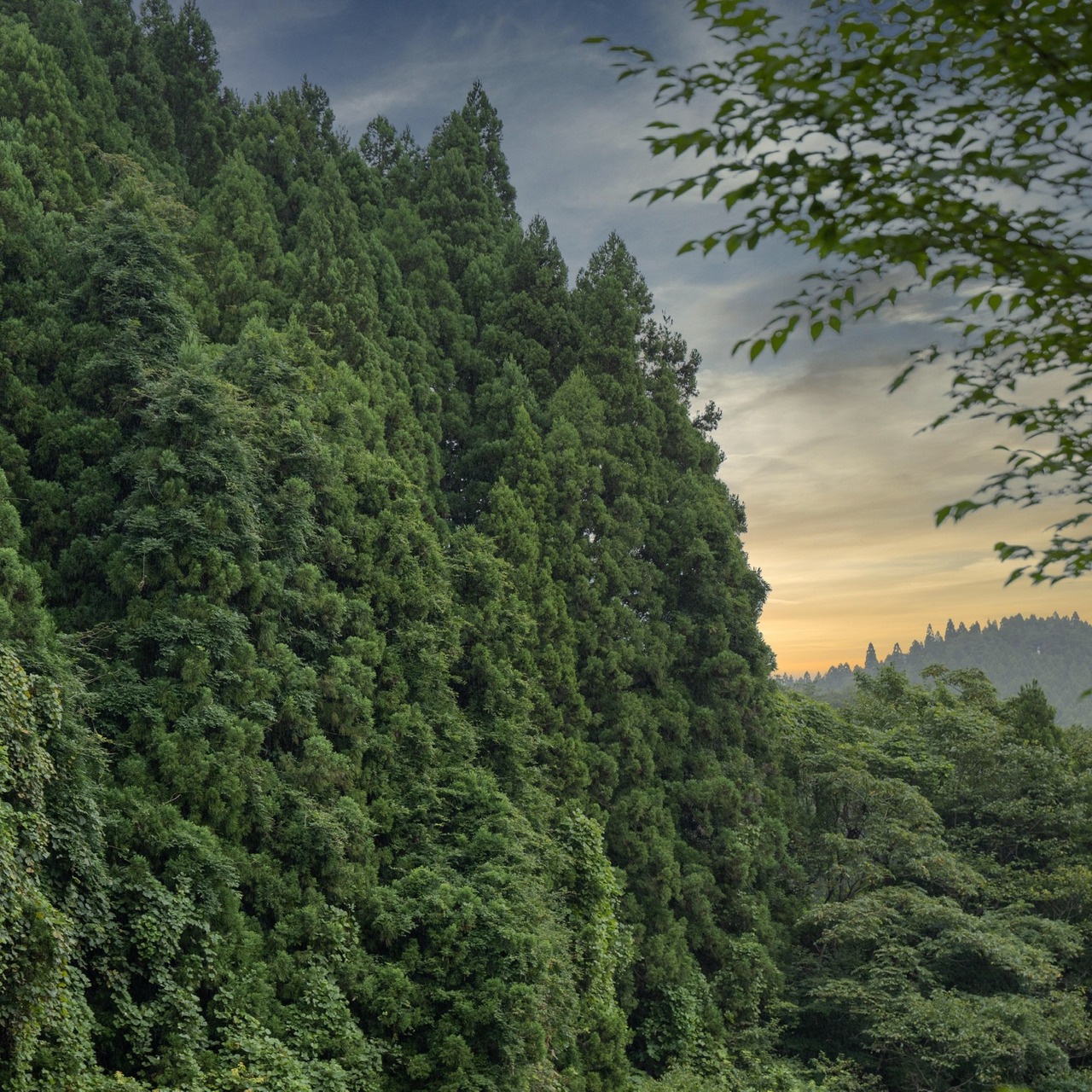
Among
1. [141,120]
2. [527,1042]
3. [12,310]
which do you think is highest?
[141,120]

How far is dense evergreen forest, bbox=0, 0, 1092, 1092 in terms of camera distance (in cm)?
880

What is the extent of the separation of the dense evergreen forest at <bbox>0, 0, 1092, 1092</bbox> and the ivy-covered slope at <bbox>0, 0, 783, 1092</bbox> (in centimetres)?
5

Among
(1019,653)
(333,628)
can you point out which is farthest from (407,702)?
(1019,653)

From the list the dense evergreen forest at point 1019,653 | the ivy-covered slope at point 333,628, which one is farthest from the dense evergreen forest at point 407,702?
the dense evergreen forest at point 1019,653

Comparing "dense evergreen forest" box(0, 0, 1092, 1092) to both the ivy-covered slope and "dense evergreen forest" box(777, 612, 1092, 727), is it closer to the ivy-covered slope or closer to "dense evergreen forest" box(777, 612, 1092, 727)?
the ivy-covered slope

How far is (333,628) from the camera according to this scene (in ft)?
38.6

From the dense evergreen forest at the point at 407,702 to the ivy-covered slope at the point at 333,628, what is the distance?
2.0 inches

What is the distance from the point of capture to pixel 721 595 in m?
17.4

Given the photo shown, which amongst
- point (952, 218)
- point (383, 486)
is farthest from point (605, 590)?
point (952, 218)

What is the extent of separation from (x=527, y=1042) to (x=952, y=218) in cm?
945

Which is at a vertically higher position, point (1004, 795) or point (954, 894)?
point (1004, 795)

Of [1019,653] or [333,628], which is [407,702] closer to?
[333,628]

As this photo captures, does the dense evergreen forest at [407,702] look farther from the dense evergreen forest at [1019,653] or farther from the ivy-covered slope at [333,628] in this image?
the dense evergreen forest at [1019,653]

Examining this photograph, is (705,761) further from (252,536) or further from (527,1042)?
→ (252,536)
